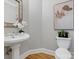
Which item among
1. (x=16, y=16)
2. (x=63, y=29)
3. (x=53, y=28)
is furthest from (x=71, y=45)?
(x=16, y=16)

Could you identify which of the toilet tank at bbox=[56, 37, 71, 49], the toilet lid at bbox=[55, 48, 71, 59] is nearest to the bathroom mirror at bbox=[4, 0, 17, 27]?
the toilet lid at bbox=[55, 48, 71, 59]

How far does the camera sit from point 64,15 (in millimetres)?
3553

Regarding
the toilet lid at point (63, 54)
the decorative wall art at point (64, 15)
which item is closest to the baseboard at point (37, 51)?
the decorative wall art at point (64, 15)

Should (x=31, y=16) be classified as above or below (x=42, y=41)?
above

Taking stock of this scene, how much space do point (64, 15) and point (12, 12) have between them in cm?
156

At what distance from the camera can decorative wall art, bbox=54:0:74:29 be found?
340 centimetres

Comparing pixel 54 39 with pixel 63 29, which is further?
pixel 54 39

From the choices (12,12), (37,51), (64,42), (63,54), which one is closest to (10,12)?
(12,12)

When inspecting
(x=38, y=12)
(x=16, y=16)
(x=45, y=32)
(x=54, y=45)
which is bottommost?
(x=54, y=45)

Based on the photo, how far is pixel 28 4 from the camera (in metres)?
3.65

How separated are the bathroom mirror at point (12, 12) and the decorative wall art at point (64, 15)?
1.18m
